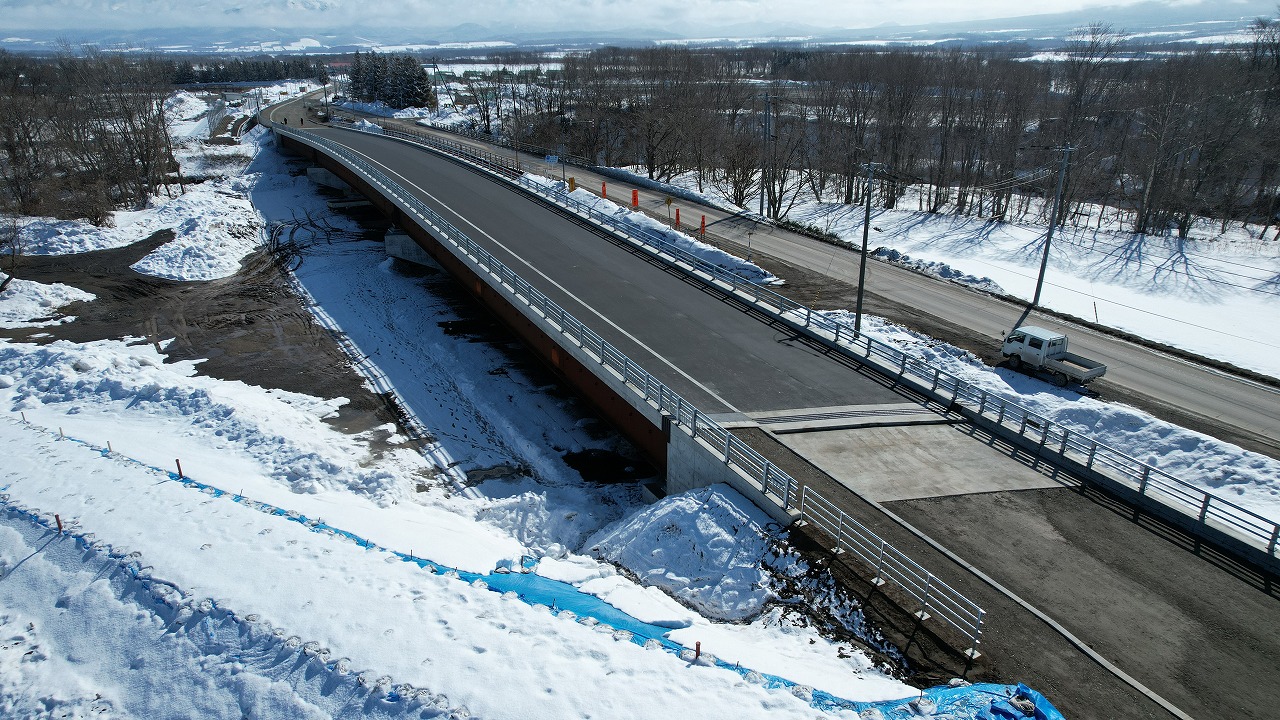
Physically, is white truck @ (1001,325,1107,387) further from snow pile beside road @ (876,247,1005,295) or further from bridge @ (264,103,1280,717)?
snow pile beside road @ (876,247,1005,295)

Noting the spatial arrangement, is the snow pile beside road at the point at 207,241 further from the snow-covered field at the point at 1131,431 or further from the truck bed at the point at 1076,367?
the truck bed at the point at 1076,367

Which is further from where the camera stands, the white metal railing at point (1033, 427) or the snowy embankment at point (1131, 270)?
the snowy embankment at point (1131, 270)

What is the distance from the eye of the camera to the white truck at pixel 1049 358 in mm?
21609

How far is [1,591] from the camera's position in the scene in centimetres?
1378

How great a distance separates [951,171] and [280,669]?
6207 centimetres

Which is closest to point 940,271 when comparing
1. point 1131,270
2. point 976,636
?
point 1131,270

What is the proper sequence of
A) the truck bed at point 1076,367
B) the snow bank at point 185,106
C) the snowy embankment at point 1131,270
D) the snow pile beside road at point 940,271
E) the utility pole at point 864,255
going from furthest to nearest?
the snow bank at point 185,106
the snow pile beside road at point 940,271
the snowy embankment at point 1131,270
the utility pole at point 864,255
the truck bed at point 1076,367

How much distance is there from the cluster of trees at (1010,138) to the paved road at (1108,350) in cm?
724

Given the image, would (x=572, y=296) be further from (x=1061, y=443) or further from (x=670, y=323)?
(x=1061, y=443)

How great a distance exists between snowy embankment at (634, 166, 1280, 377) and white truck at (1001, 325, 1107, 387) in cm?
645

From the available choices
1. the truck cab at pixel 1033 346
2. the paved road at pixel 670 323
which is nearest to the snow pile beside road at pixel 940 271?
the truck cab at pixel 1033 346

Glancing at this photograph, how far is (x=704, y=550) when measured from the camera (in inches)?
554

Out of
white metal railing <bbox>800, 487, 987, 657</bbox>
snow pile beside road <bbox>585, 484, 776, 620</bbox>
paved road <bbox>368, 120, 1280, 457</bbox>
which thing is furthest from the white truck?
snow pile beside road <bbox>585, 484, 776, 620</bbox>

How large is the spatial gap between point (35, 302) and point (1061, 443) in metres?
40.1
